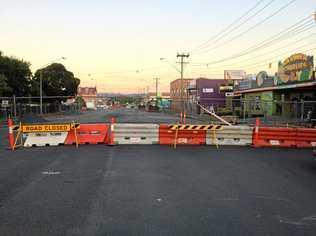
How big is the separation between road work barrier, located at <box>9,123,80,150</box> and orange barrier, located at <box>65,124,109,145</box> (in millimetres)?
A: 268

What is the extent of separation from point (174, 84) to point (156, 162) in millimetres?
107805

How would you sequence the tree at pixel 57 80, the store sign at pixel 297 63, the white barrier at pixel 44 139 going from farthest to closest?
the tree at pixel 57 80 → the store sign at pixel 297 63 → the white barrier at pixel 44 139

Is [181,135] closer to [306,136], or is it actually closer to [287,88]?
[306,136]

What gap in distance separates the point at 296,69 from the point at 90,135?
2782 centimetres

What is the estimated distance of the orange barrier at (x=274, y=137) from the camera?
18.1 metres

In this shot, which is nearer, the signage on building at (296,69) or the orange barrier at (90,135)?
the orange barrier at (90,135)

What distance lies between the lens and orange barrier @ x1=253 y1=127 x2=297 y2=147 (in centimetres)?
1808

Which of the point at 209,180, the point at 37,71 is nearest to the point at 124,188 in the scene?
the point at 209,180

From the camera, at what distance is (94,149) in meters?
16.0

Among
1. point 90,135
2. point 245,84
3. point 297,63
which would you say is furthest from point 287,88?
point 90,135

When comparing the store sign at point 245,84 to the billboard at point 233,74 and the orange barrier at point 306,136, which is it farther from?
the orange barrier at point 306,136

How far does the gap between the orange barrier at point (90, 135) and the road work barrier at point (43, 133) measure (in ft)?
0.88

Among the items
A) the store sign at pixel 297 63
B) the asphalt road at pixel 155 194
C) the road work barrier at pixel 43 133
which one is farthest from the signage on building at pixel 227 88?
the asphalt road at pixel 155 194

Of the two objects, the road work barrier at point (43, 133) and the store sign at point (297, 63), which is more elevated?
the store sign at point (297, 63)
